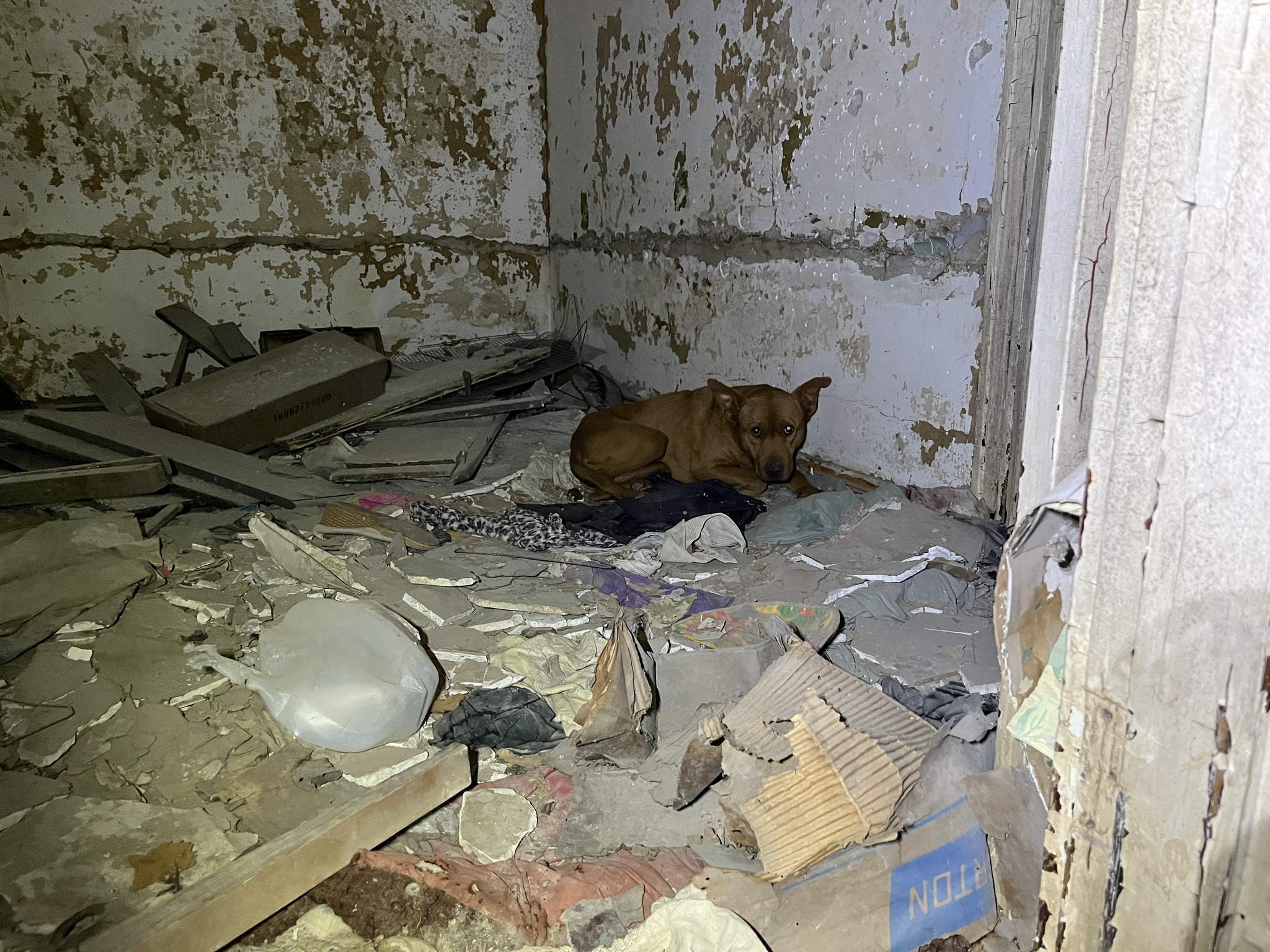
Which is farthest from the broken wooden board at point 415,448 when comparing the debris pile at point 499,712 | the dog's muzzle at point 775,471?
the dog's muzzle at point 775,471

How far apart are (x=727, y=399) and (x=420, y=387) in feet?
8.67

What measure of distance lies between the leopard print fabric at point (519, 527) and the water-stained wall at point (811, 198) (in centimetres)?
155

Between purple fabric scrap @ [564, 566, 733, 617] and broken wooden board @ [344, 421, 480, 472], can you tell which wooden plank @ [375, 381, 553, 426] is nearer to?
broken wooden board @ [344, 421, 480, 472]

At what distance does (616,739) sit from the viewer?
2182 mm

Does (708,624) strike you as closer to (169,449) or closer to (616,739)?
(616,739)

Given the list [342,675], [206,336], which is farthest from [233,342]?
[342,675]

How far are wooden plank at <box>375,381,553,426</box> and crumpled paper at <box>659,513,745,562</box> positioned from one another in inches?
101

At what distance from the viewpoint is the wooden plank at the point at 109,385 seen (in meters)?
5.57

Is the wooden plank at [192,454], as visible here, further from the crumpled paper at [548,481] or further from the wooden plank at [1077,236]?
the wooden plank at [1077,236]

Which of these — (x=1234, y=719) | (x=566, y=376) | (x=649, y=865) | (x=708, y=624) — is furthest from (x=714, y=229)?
(x=1234, y=719)

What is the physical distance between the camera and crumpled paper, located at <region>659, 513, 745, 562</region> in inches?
134

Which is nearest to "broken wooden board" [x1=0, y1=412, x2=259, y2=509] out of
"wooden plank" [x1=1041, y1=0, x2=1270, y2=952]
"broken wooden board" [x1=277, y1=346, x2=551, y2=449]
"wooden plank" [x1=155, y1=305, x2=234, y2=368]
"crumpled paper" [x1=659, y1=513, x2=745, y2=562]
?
"broken wooden board" [x1=277, y1=346, x2=551, y2=449]

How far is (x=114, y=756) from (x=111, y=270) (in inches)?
204

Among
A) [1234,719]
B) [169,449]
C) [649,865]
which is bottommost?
[649,865]
